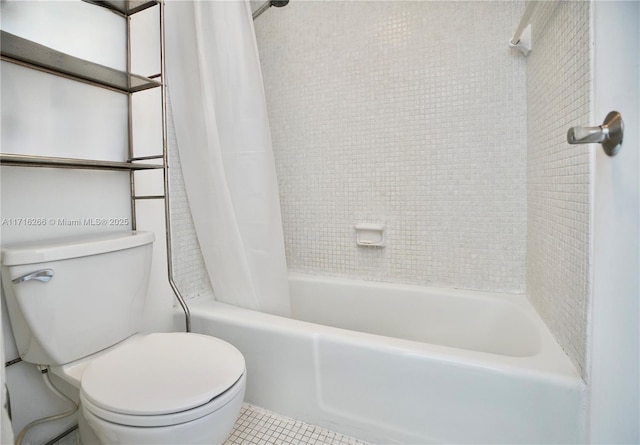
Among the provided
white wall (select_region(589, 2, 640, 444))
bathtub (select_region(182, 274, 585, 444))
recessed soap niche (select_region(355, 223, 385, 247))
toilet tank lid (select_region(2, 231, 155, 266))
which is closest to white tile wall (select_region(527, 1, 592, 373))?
bathtub (select_region(182, 274, 585, 444))

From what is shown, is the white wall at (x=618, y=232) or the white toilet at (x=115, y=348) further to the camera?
the white toilet at (x=115, y=348)

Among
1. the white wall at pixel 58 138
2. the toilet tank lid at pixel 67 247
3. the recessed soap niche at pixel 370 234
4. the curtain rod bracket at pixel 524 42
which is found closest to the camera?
the toilet tank lid at pixel 67 247

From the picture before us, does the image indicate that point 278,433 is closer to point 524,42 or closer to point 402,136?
point 402,136

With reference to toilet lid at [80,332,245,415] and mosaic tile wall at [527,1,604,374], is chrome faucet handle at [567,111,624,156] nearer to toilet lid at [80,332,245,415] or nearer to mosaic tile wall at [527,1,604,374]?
mosaic tile wall at [527,1,604,374]

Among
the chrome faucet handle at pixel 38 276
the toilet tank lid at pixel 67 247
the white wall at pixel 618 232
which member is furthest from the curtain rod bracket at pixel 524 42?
Result: the chrome faucet handle at pixel 38 276

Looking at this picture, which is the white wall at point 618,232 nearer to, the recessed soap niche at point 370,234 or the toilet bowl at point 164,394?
the toilet bowl at point 164,394

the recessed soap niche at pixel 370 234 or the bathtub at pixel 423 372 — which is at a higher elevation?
the recessed soap niche at pixel 370 234

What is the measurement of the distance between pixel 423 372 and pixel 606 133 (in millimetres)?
767

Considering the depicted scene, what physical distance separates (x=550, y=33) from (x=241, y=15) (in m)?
1.12

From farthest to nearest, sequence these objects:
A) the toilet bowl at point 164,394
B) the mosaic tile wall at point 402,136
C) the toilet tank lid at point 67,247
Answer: the mosaic tile wall at point 402,136 → the toilet tank lid at point 67,247 → the toilet bowl at point 164,394

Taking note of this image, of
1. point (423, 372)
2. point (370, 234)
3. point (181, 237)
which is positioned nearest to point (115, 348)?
point (181, 237)

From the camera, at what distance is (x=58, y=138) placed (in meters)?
1.13

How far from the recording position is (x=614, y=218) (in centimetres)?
60

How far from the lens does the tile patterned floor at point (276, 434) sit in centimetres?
114
